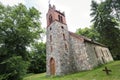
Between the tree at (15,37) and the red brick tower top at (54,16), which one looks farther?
the red brick tower top at (54,16)

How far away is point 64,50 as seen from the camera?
22.9 meters

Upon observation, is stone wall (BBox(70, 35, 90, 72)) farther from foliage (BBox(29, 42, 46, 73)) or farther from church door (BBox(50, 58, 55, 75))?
foliage (BBox(29, 42, 46, 73))

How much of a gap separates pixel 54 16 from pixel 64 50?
7.00 metres

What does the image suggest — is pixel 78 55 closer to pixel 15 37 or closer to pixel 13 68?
pixel 15 37

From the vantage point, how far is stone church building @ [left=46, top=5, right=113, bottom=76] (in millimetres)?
21578

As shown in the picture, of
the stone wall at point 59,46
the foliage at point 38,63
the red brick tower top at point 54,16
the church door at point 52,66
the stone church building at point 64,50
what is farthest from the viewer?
the foliage at point 38,63

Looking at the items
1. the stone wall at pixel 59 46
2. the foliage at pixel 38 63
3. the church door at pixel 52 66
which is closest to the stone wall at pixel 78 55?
the stone wall at pixel 59 46

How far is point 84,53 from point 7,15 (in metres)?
13.8

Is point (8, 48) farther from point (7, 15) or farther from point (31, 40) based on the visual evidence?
point (7, 15)

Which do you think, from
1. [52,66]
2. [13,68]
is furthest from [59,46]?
[13,68]

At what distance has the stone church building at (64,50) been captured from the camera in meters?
21.6

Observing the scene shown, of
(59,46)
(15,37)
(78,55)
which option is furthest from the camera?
(78,55)

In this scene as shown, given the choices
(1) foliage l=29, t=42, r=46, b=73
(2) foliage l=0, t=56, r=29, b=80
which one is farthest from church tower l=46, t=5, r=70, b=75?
(1) foliage l=29, t=42, r=46, b=73

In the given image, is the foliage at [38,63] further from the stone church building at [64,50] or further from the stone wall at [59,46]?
the stone church building at [64,50]
